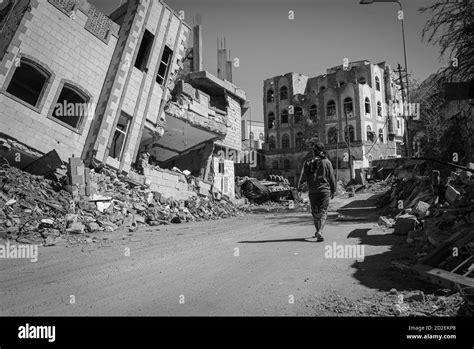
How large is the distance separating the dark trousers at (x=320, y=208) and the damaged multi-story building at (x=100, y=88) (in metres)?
9.70

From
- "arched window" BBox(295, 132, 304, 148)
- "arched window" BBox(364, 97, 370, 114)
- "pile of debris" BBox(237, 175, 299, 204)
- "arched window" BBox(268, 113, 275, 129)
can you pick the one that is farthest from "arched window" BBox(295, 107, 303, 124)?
"pile of debris" BBox(237, 175, 299, 204)

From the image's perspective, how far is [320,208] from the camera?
5.99 metres

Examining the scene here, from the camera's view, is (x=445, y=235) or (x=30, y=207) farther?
(x=30, y=207)

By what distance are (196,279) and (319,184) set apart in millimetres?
3517

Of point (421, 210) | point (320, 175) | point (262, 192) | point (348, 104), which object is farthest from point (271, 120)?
point (320, 175)

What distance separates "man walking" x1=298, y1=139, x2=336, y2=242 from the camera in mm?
5969

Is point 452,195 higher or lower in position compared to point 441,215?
higher

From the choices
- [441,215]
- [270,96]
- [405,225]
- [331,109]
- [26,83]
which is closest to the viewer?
[441,215]

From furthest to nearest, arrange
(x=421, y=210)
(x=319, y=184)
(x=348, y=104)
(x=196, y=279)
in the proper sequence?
(x=348, y=104) < (x=421, y=210) < (x=319, y=184) < (x=196, y=279)

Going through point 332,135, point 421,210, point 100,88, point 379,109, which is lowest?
point 421,210

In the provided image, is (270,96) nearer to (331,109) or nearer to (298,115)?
(298,115)

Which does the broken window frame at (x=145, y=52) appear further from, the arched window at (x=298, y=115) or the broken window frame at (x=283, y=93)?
the broken window frame at (x=283, y=93)
